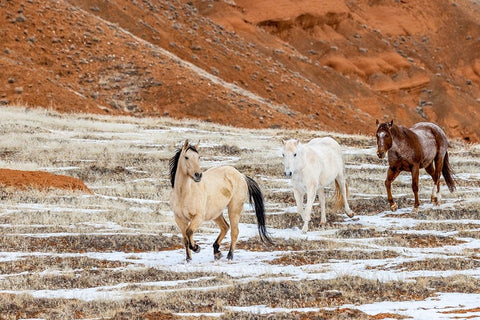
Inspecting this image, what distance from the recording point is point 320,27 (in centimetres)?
8056

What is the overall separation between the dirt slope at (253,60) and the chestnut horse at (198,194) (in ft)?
105

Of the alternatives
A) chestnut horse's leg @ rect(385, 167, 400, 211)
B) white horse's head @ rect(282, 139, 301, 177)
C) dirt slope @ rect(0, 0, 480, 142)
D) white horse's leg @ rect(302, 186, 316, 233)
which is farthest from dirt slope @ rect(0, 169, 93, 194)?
dirt slope @ rect(0, 0, 480, 142)

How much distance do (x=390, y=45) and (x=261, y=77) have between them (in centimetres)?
2464

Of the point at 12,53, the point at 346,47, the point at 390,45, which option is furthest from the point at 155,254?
the point at 390,45

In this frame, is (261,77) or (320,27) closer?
(261,77)

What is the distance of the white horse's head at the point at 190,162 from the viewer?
12946 millimetres

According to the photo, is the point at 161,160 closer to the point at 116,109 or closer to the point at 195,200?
the point at 195,200

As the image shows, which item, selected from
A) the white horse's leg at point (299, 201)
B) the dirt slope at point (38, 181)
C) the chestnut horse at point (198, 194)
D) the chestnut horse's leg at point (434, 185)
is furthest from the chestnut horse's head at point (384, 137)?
the dirt slope at point (38, 181)

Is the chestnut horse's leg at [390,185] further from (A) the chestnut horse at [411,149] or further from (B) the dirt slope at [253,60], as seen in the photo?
(B) the dirt slope at [253,60]

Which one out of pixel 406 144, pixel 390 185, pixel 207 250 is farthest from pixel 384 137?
pixel 207 250

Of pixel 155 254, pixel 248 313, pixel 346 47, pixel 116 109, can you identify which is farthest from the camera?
pixel 346 47

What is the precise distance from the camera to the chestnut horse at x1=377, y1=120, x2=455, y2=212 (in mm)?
18797

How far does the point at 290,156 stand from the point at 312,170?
3.98 feet

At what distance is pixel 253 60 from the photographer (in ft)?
218
